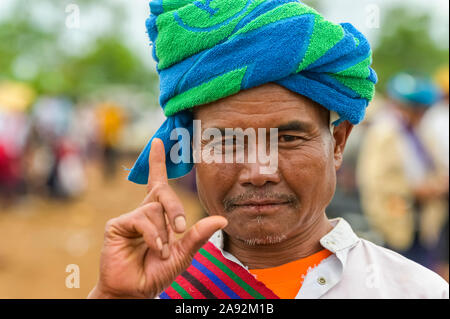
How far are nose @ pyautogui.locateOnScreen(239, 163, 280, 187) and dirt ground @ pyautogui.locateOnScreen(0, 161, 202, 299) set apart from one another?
195 inches

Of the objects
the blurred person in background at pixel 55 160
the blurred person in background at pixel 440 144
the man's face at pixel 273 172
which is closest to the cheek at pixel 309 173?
the man's face at pixel 273 172

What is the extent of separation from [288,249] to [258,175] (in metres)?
0.40

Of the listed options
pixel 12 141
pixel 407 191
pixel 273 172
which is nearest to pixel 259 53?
pixel 273 172

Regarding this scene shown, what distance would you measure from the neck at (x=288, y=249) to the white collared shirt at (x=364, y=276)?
0.05 meters

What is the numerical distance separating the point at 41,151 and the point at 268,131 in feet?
40.1

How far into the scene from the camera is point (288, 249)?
6.36ft

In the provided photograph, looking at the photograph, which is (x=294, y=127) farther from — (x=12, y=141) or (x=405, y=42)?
(x=405, y=42)

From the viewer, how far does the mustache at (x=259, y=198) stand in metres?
1.75

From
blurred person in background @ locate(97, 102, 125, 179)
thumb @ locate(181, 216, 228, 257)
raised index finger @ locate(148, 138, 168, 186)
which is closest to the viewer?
thumb @ locate(181, 216, 228, 257)

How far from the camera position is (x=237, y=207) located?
180 centimetres

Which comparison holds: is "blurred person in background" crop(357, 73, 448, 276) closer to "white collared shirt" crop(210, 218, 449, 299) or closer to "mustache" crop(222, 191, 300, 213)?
"white collared shirt" crop(210, 218, 449, 299)

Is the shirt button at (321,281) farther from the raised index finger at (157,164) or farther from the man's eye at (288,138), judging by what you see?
the raised index finger at (157,164)

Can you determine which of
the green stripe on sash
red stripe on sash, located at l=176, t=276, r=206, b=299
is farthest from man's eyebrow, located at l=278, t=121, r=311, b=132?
red stripe on sash, located at l=176, t=276, r=206, b=299

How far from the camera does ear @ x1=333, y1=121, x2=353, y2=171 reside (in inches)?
79.1
